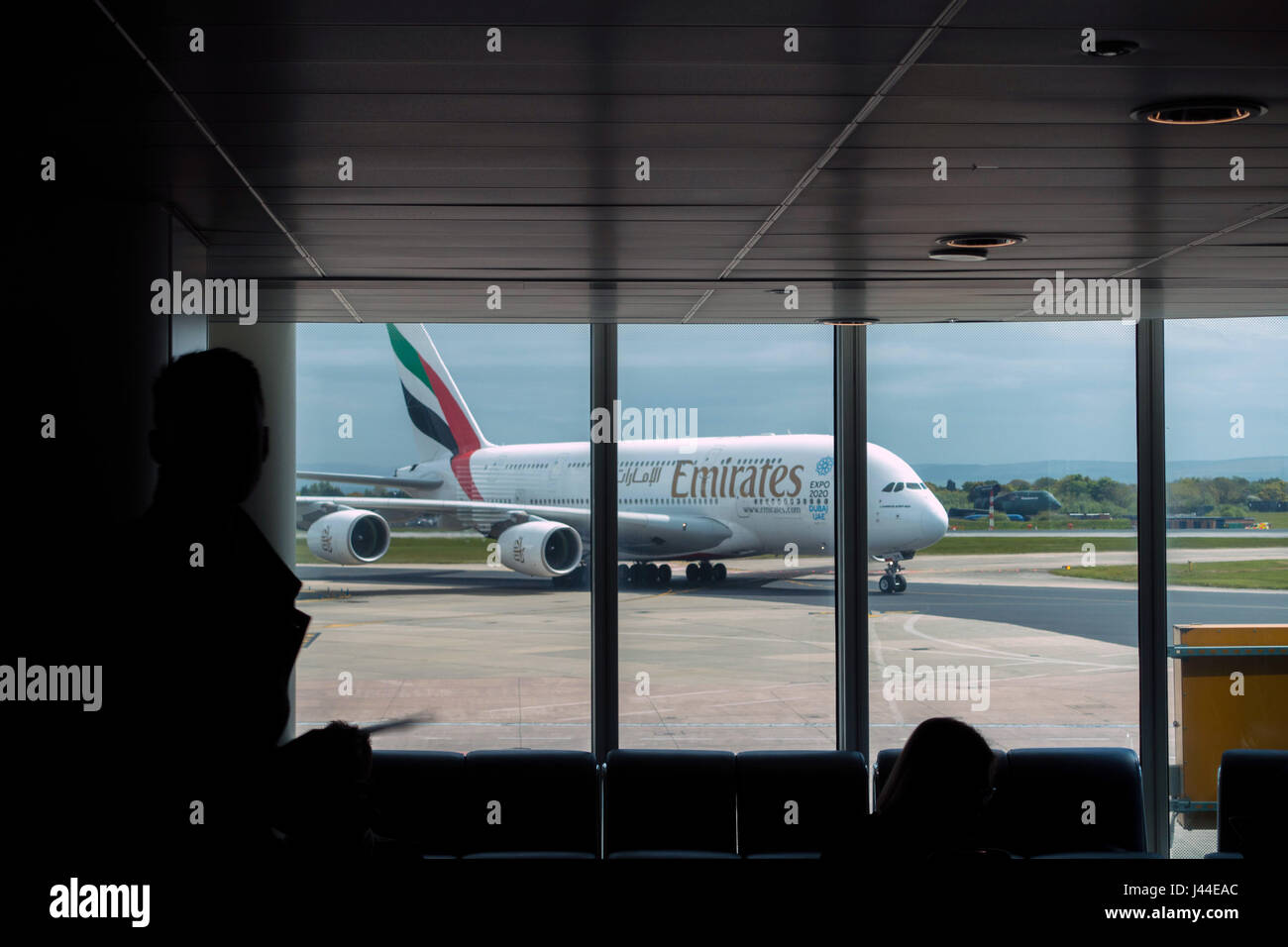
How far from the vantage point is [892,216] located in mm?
3434

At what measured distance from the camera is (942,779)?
2703mm

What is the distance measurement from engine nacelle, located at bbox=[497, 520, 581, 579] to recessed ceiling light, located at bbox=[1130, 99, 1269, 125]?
446 cm

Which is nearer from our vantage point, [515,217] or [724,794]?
[515,217]

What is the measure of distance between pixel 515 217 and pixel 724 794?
8.28 ft

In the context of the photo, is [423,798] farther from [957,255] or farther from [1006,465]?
[1006,465]

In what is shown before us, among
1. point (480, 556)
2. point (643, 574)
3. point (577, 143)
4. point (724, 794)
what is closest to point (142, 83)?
point (577, 143)

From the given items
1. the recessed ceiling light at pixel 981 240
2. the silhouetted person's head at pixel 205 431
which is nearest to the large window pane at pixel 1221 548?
the recessed ceiling light at pixel 981 240

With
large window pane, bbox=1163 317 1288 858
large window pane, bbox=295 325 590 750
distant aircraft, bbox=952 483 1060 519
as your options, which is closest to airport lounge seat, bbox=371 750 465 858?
large window pane, bbox=295 325 590 750

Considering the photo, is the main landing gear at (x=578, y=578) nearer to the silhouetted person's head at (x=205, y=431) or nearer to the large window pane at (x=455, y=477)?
the large window pane at (x=455, y=477)

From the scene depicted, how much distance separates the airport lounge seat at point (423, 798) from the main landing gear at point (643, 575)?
190cm

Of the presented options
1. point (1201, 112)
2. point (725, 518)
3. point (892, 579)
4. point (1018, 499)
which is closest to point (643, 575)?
point (892, 579)

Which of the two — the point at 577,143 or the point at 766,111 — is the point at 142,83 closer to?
the point at 577,143

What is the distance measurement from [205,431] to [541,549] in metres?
6.11

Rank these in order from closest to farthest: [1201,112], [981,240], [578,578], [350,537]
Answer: [1201,112] < [981,240] < [578,578] < [350,537]
